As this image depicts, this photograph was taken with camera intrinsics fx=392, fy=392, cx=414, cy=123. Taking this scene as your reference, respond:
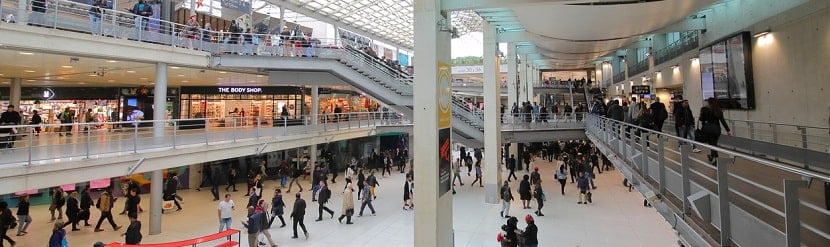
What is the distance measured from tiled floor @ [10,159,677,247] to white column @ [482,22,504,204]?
86cm

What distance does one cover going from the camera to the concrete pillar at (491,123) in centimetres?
1566

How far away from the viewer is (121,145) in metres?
10.0

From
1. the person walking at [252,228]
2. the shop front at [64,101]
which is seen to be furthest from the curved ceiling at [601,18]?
the shop front at [64,101]

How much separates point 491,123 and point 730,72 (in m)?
7.79

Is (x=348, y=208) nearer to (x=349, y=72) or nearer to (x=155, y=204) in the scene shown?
(x=349, y=72)

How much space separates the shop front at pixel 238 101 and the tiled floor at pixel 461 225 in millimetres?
9006

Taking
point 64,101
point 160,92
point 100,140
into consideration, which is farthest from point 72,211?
point 64,101

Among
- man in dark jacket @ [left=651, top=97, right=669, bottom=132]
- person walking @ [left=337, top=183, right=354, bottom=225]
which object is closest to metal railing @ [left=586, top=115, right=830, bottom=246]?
man in dark jacket @ [left=651, top=97, right=669, bottom=132]

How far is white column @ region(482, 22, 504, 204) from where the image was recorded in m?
15.7

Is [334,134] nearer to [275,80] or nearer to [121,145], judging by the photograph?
[275,80]

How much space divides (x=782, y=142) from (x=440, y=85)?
30.4 ft

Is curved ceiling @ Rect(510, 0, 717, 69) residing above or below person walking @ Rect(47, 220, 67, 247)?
above

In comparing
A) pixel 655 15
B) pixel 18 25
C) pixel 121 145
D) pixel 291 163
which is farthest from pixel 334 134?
pixel 655 15

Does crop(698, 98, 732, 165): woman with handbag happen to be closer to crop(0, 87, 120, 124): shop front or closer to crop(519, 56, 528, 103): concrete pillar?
crop(519, 56, 528, 103): concrete pillar
